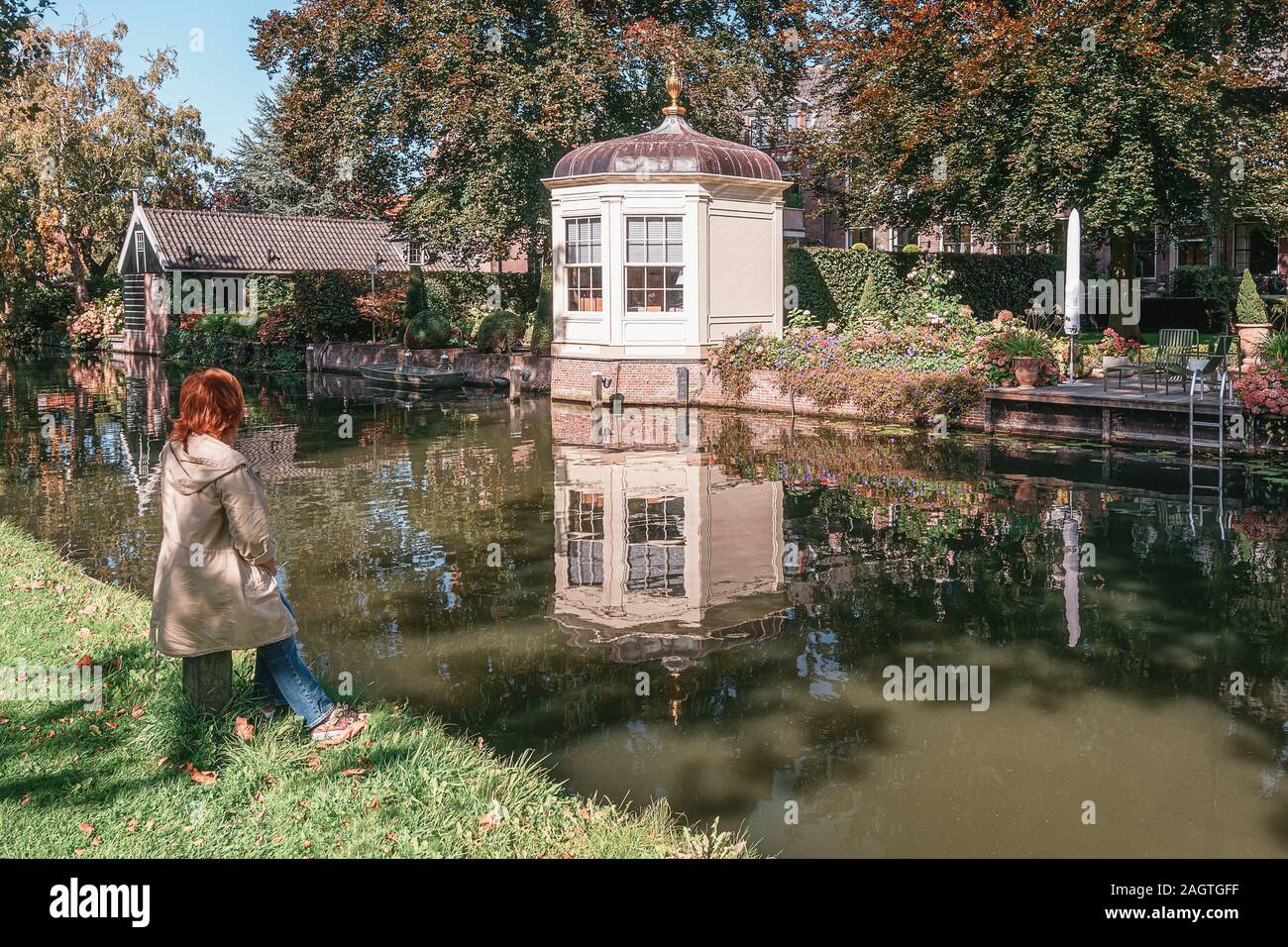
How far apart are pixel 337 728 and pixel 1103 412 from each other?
14.1m

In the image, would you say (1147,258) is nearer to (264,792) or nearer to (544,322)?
(544,322)

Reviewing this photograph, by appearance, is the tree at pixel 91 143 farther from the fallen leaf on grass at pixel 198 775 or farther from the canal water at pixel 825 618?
the fallen leaf on grass at pixel 198 775

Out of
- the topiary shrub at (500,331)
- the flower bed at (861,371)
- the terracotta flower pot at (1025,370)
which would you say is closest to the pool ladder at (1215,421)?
the terracotta flower pot at (1025,370)

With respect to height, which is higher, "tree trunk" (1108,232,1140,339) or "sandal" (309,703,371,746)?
"tree trunk" (1108,232,1140,339)

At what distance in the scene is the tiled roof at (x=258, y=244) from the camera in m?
42.5

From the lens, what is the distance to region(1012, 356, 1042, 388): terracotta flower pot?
18484 mm

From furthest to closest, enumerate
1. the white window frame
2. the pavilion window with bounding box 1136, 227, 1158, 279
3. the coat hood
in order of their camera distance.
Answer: the pavilion window with bounding box 1136, 227, 1158, 279 < the white window frame < the coat hood

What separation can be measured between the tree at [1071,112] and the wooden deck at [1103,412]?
5.18m

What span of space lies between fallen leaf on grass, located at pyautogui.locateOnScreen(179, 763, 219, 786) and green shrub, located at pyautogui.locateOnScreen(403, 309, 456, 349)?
27.5m

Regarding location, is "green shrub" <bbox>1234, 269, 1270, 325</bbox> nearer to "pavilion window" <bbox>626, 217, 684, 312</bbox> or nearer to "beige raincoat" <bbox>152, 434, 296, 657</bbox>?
"pavilion window" <bbox>626, 217, 684, 312</bbox>

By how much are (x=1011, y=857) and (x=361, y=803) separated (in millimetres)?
2828

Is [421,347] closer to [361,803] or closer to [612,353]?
[612,353]

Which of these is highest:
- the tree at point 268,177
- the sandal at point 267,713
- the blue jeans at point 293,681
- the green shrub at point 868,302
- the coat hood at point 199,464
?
the tree at point 268,177

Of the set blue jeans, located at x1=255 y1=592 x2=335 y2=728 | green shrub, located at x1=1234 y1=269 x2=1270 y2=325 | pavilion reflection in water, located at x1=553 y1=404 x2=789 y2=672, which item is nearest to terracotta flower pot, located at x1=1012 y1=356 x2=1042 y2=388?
green shrub, located at x1=1234 y1=269 x2=1270 y2=325
